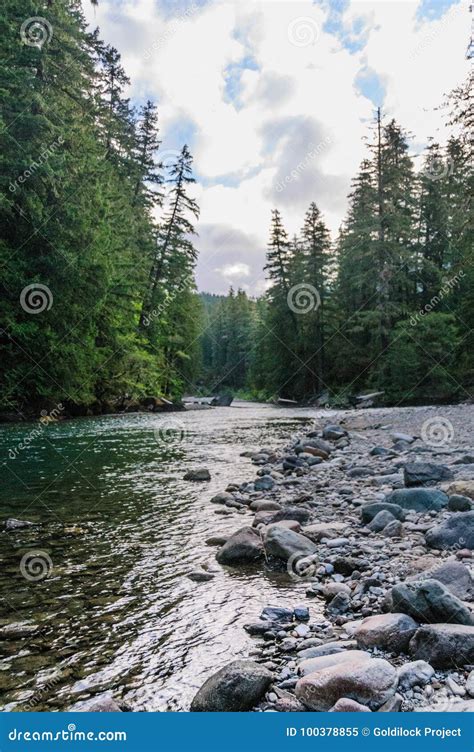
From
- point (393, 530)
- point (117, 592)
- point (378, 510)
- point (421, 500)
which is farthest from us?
point (421, 500)

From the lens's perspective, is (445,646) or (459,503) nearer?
(445,646)

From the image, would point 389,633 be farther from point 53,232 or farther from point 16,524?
point 53,232

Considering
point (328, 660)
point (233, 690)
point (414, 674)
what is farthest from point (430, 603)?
point (233, 690)

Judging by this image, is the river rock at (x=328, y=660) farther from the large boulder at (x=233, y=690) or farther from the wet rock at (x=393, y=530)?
the wet rock at (x=393, y=530)

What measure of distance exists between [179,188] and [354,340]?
16788 millimetres

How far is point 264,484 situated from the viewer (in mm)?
8359

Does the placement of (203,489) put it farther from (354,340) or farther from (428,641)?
(354,340)

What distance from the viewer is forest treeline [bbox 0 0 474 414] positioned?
1669cm

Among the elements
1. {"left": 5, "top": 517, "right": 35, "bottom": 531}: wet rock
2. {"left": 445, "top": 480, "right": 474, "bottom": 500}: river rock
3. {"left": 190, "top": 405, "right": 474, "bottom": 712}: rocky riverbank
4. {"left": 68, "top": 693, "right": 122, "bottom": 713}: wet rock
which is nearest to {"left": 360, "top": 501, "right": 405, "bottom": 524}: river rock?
{"left": 190, "top": 405, "right": 474, "bottom": 712}: rocky riverbank

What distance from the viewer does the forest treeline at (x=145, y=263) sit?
16688 millimetres

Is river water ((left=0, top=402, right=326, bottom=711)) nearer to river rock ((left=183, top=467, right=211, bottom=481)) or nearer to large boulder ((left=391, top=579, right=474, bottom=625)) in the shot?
river rock ((left=183, top=467, right=211, bottom=481))

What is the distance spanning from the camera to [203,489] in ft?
27.0

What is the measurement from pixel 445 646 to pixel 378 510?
3086mm

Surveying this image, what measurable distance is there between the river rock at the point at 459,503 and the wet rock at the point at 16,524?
510 centimetres
